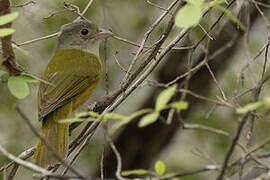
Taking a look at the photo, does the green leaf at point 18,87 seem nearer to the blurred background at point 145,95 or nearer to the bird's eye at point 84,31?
the bird's eye at point 84,31

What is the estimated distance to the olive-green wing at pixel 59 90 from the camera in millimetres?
4500

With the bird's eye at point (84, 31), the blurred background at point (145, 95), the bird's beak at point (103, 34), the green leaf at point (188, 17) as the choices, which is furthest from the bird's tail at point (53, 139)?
the green leaf at point (188, 17)

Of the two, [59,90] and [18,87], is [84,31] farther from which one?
[18,87]

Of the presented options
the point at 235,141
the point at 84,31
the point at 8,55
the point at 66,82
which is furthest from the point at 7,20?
the point at 84,31

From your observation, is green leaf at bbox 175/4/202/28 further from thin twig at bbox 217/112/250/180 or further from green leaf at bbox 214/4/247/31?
thin twig at bbox 217/112/250/180

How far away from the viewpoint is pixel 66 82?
16.0 feet

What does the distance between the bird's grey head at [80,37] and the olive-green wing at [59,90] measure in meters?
0.61

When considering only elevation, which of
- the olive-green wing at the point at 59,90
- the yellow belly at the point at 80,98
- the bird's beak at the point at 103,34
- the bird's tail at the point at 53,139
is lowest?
the yellow belly at the point at 80,98

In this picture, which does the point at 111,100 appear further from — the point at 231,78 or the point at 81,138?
the point at 231,78

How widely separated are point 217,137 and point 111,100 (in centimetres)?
300

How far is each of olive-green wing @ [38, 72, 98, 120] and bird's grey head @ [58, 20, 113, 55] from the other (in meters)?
0.61

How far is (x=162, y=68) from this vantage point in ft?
22.7

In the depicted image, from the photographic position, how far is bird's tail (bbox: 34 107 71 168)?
4043 mm

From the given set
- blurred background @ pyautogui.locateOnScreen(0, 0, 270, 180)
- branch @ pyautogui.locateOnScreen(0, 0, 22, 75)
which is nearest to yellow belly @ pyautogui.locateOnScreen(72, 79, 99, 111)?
blurred background @ pyautogui.locateOnScreen(0, 0, 270, 180)
